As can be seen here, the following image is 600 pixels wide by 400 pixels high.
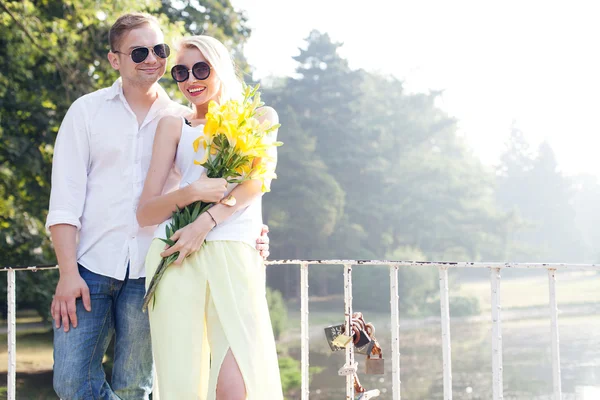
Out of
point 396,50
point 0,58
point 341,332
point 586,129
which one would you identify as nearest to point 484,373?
point 0,58

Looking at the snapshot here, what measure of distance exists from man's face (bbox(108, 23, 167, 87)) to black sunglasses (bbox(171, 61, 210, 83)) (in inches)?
4.6

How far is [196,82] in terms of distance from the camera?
2068 mm

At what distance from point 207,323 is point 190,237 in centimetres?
26

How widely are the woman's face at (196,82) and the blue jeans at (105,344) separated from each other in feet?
2.00

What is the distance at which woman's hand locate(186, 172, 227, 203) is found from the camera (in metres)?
1.88

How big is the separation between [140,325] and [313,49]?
99.6 ft

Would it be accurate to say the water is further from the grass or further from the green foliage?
the green foliage

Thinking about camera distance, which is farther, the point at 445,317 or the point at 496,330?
the point at 445,317

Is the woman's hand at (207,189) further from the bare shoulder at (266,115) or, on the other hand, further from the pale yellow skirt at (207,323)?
the bare shoulder at (266,115)

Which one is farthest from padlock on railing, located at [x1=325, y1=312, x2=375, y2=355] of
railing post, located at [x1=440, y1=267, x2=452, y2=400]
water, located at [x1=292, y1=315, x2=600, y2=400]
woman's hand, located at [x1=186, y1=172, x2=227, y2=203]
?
water, located at [x1=292, y1=315, x2=600, y2=400]

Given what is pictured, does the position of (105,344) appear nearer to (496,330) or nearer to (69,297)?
(69,297)

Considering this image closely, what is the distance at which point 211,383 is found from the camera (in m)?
1.86

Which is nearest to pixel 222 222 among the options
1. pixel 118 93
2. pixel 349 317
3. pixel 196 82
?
pixel 196 82

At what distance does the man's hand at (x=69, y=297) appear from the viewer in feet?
6.59
